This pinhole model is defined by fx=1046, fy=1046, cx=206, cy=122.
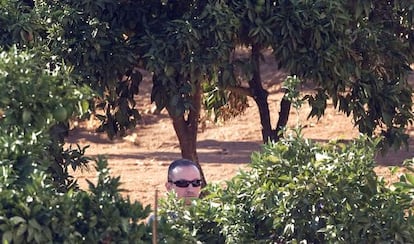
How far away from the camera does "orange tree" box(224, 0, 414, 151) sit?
19.6ft

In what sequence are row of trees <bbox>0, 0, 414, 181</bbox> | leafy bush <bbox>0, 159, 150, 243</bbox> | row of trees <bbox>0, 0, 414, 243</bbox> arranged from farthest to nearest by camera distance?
row of trees <bbox>0, 0, 414, 181</bbox>
row of trees <bbox>0, 0, 414, 243</bbox>
leafy bush <bbox>0, 159, 150, 243</bbox>

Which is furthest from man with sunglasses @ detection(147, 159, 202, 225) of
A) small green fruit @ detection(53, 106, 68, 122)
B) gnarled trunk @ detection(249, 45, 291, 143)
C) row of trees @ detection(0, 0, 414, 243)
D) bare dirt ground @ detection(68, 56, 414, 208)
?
bare dirt ground @ detection(68, 56, 414, 208)

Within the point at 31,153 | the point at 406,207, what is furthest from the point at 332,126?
the point at 31,153

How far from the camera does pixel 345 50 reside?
243 inches

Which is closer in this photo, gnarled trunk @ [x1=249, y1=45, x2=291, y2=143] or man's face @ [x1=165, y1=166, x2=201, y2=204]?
man's face @ [x1=165, y1=166, x2=201, y2=204]

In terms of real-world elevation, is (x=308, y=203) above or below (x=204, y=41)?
below

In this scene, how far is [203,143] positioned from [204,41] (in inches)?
293

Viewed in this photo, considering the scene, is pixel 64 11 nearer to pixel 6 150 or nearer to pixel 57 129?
pixel 57 129

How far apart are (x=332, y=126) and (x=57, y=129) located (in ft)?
27.5

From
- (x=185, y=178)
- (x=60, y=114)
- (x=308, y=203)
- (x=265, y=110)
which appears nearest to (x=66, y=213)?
(x=60, y=114)

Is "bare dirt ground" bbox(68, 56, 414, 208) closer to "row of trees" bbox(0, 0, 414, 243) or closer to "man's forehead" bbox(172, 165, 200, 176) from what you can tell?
"row of trees" bbox(0, 0, 414, 243)

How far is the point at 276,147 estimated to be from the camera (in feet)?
14.6

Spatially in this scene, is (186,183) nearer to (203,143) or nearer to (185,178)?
(185,178)

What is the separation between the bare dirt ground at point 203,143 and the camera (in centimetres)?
1161
